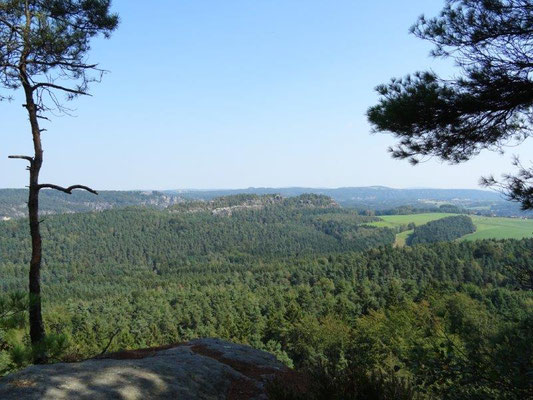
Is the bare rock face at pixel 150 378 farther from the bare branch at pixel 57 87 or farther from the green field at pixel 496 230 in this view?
Answer: the green field at pixel 496 230

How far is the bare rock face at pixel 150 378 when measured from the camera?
4.93 m

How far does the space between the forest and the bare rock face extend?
110 centimetres

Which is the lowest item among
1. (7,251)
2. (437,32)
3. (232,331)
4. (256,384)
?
(7,251)

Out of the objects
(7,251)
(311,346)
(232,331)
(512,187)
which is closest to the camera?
(512,187)

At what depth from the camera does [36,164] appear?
808cm

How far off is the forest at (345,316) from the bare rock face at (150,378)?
3.61 ft

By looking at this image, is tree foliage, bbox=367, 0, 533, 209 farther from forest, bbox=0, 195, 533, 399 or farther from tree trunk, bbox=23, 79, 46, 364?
tree trunk, bbox=23, 79, 46, 364

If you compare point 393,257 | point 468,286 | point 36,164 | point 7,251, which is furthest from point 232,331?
point 7,251

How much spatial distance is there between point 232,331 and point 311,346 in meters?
12.4

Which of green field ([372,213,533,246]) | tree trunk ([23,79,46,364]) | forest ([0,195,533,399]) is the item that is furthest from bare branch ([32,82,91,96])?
green field ([372,213,533,246])

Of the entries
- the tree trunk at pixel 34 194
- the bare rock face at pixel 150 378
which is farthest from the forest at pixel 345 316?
the tree trunk at pixel 34 194

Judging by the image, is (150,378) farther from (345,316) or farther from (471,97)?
(345,316)

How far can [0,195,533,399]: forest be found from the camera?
15.8ft

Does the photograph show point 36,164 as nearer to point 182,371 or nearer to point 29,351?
point 29,351
